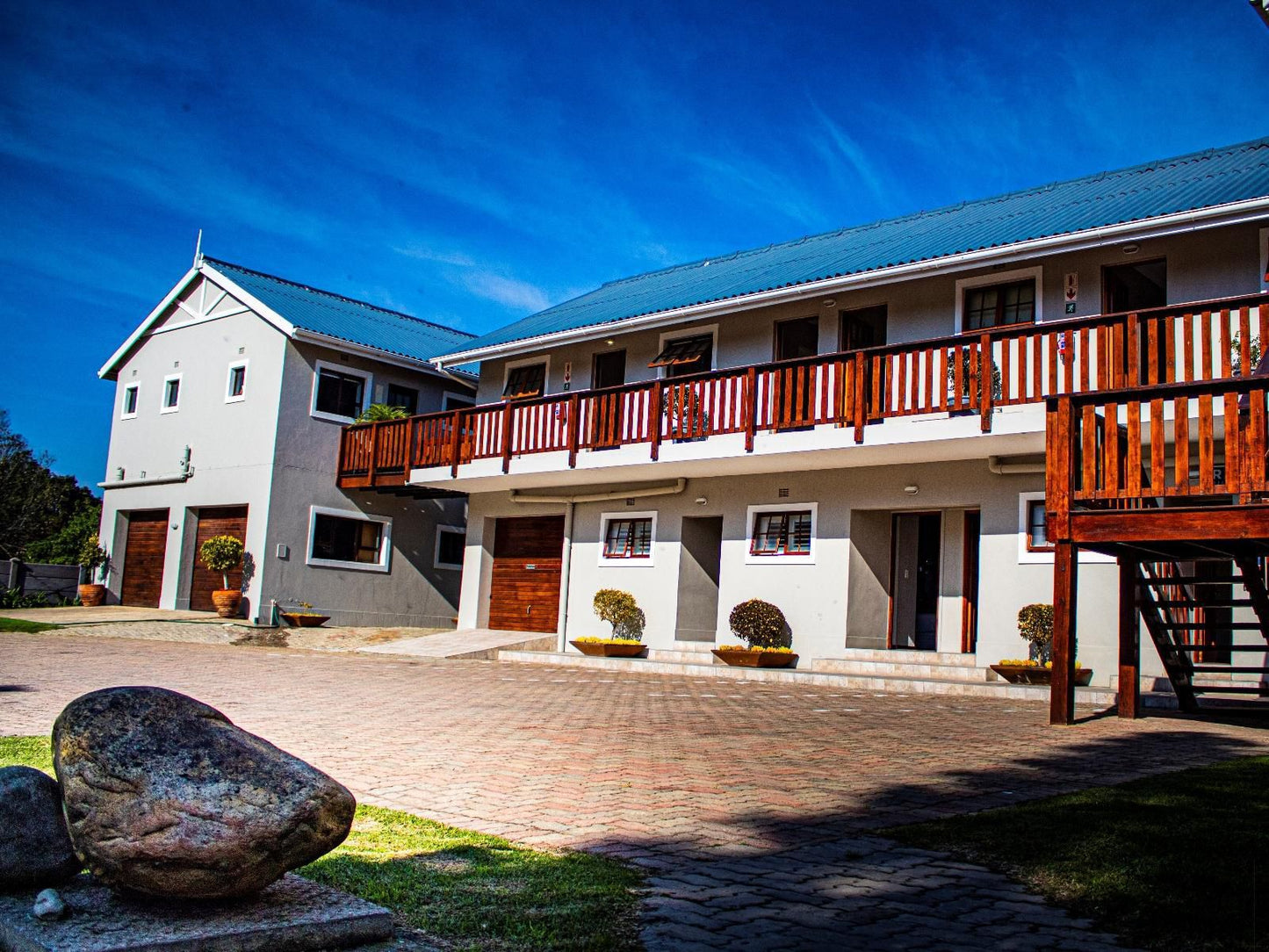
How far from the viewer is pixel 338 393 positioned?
24844mm

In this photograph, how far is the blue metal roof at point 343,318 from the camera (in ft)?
81.7

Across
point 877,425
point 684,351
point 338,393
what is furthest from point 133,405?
point 877,425

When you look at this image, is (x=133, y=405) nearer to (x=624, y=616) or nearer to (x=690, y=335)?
(x=624, y=616)

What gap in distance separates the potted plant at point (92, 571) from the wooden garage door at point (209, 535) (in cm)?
326

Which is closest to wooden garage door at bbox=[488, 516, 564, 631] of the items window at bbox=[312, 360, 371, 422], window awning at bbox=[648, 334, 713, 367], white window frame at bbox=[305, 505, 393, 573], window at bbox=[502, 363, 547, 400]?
window at bbox=[502, 363, 547, 400]

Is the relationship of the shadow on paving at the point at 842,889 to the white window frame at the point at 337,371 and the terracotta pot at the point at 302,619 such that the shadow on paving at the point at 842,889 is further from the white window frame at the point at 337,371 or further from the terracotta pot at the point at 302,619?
the white window frame at the point at 337,371

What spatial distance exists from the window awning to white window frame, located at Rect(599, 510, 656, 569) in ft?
9.21

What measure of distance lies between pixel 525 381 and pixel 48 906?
19884 millimetres

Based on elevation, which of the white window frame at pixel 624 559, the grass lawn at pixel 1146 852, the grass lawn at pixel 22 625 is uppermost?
the white window frame at pixel 624 559

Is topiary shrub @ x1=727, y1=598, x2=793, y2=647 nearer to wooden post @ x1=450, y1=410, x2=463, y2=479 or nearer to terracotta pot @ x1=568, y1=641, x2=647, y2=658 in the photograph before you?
terracotta pot @ x1=568, y1=641, x2=647, y2=658

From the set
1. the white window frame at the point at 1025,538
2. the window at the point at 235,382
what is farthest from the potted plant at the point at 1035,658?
the window at the point at 235,382

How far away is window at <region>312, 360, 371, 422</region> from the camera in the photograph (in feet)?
79.7

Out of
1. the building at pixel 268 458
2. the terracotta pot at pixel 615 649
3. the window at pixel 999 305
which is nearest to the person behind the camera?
the window at pixel 999 305

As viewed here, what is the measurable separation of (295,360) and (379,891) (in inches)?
839
